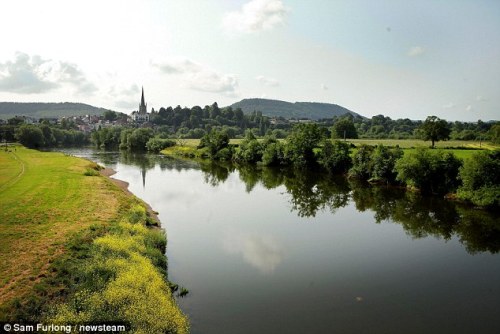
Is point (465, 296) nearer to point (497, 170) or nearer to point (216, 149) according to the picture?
point (497, 170)

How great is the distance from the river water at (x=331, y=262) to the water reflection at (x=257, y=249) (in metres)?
0.08

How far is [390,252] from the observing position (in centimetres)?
2934

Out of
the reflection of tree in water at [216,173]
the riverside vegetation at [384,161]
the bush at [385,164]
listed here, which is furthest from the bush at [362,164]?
the reflection of tree in water at [216,173]

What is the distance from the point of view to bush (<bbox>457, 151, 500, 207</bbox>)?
42.6 metres

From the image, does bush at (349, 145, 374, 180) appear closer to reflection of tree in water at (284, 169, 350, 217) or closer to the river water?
reflection of tree in water at (284, 169, 350, 217)

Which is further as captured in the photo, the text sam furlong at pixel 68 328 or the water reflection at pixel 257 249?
the water reflection at pixel 257 249

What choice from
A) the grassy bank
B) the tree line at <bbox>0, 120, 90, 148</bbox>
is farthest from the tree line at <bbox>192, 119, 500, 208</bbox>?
the tree line at <bbox>0, 120, 90, 148</bbox>

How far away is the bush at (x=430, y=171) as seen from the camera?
49969 millimetres

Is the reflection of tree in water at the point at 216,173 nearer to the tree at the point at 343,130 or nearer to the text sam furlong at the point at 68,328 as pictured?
the text sam furlong at the point at 68,328

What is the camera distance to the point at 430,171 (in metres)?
51.5

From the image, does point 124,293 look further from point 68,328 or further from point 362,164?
point 362,164

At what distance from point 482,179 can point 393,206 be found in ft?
36.1

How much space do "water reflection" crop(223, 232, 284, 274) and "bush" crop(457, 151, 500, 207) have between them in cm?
2865

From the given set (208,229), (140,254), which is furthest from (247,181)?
(140,254)
